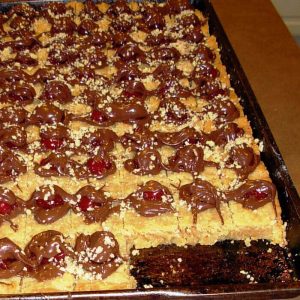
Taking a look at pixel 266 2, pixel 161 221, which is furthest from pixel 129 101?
pixel 266 2

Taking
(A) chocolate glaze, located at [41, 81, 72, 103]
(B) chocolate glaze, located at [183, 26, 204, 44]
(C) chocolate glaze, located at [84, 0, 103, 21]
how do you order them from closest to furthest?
(A) chocolate glaze, located at [41, 81, 72, 103] < (B) chocolate glaze, located at [183, 26, 204, 44] < (C) chocolate glaze, located at [84, 0, 103, 21]

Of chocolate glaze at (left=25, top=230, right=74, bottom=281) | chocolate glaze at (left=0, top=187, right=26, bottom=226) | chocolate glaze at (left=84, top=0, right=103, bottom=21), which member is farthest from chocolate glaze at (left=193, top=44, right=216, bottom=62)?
chocolate glaze at (left=25, top=230, right=74, bottom=281)

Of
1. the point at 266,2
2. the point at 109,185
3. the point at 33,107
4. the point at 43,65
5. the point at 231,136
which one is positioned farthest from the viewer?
the point at 266,2

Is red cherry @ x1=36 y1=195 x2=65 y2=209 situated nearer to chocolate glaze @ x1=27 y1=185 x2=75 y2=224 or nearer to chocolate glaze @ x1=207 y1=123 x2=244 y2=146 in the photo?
chocolate glaze @ x1=27 y1=185 x2=75 y2=224

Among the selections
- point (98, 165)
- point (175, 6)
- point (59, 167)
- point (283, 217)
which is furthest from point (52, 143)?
point (175, 6)

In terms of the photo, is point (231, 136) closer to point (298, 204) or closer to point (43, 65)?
point (298, 204)

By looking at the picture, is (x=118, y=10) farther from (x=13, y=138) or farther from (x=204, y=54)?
(x=13, y=138)

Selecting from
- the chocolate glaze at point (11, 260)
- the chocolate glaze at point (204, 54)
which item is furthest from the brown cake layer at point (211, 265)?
the chocolate glaze at point (204, 54)
